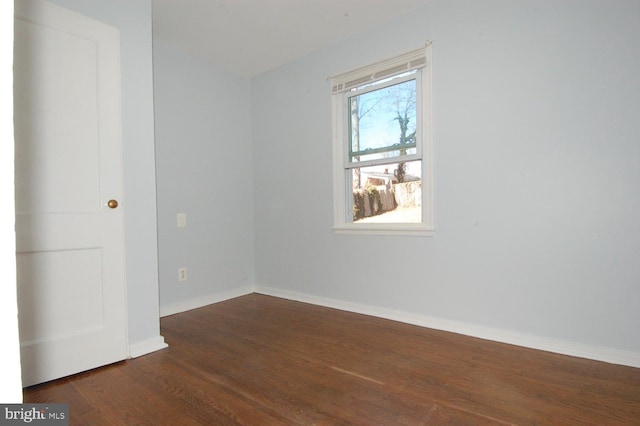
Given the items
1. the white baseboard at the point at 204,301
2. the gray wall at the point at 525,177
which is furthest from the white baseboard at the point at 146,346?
the gray wall at the point at 525,177

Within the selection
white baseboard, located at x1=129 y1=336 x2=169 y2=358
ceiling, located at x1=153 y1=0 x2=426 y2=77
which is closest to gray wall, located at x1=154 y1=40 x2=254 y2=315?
ceiling, located at x1=153 y1=0 x2=426 y2=77

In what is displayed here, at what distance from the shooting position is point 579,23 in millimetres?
1973

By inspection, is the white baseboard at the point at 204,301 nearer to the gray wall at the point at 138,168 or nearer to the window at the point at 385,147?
the gray wall at the point at 138,168

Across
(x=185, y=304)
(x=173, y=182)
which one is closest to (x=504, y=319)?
(x=185, y=304)

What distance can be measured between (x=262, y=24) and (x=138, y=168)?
5.37 ft

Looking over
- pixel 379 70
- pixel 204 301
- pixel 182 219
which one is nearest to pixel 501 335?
pixel 379 70

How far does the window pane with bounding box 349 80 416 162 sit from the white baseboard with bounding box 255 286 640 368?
4.52 feet

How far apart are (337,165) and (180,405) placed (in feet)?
7.42

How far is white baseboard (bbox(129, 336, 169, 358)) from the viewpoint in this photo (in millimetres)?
2082

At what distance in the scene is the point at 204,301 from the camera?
327cm

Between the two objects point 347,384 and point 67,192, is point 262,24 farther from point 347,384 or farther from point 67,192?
point 347,384

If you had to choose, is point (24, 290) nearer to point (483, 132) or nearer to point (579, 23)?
point (483, 132)

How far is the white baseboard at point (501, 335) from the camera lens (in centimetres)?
191

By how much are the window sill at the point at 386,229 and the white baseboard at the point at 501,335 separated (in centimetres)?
66
